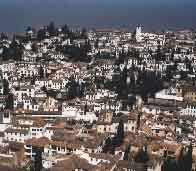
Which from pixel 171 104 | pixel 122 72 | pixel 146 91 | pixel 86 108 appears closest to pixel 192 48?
pixel 122 72

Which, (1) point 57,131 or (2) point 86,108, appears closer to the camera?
(1) point 57,131

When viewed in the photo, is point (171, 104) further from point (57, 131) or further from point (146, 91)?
point (57, 131)

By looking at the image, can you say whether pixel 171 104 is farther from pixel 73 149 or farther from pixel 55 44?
pixel 55 44

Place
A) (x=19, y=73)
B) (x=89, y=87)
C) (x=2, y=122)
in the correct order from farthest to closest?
(x=19, y=73), (x=89, y=87), (x=2, y=122)

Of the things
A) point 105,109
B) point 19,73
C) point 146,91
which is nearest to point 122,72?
point 146,91

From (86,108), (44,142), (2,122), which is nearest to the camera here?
(44,142)

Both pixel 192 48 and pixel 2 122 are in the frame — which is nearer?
pixel 2 122
